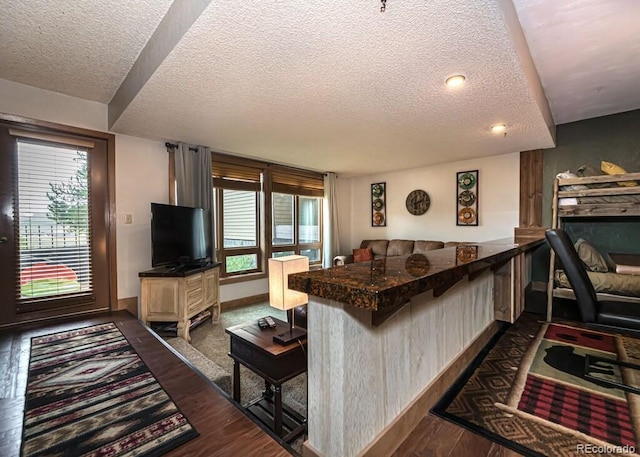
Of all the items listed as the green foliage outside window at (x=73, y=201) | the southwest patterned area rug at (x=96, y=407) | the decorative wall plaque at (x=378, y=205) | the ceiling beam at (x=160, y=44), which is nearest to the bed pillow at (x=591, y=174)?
the decorative wall plaque at (x=378, y=205)

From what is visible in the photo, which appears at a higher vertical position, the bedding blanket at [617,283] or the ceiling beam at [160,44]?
the ceiling beam at [160,44]

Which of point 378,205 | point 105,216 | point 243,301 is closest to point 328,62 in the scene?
point 105,216

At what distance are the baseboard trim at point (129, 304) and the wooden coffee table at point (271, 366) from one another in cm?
211

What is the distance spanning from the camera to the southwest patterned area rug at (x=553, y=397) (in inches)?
45.7

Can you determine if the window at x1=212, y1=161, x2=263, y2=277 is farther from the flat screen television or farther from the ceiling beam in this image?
the ceiling beam

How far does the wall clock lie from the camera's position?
5.36 metres

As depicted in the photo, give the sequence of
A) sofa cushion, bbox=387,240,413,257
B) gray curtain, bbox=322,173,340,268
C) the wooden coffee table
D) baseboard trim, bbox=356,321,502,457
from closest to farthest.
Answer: baseboard trim, bbox=356,321,502,457, the wooden coffee table, sofa cushion, bbox=387,240,413,257, gray curtain, bbox=322,173,340,268

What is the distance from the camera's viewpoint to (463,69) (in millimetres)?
2012

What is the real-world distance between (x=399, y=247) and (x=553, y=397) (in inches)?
157

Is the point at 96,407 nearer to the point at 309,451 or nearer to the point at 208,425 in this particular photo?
the point at 208,425

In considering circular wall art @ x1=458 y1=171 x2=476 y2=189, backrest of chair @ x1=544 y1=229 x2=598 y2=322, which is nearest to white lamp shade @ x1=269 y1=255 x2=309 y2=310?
backrest of chair @ x1=544 y1=229 x2=598 y2=322

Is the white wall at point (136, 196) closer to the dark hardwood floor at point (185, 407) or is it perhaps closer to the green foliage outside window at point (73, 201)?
the green foliage outside window at point (73, 201)

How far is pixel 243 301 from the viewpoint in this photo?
4.62 metres

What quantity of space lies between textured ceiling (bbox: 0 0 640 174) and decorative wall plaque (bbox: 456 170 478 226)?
4.51 ft
